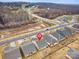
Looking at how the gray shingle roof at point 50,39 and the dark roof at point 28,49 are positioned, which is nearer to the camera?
the dark roof at point 28,49

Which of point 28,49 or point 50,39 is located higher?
point 28,49

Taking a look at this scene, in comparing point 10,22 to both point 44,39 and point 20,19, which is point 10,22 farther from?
point 44,39

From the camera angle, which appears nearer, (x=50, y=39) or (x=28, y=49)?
(x=28, y=49)

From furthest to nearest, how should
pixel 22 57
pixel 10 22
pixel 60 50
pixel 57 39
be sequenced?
pixel 10 22
pixel 57 39
pixel 60 50
pixel 22 57

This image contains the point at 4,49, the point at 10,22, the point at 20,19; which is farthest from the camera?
the point at 20,19

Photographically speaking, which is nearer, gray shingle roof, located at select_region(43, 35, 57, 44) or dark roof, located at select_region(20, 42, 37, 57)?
dark roof, located at select_region(20, 42, 37, 57)

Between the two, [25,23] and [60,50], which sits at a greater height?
[60,50]

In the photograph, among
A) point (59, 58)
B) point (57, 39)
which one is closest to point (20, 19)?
point (57, 39)

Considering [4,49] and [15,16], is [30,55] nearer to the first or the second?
[4,49]

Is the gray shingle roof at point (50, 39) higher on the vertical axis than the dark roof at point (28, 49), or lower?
lower

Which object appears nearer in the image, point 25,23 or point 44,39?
point 44,39

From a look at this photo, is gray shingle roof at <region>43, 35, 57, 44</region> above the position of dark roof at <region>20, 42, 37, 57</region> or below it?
below
